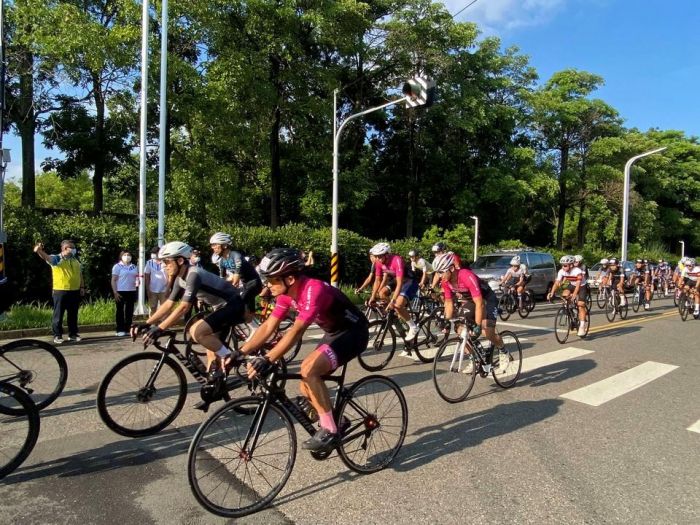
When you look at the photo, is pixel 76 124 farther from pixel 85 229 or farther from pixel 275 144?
pixel 85 229

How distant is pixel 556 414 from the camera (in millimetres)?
5980

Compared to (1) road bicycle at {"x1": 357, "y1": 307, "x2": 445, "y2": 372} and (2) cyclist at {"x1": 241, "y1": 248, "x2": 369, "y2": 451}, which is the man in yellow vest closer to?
(1) road bicycle at {"x1": 357, "y1": 307, "x2": 445, "y2": 372}

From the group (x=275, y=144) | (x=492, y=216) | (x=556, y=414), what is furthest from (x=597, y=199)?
(x=556, y=414)

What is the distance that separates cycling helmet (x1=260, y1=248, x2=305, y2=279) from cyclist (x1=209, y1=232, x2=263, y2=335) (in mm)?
3406

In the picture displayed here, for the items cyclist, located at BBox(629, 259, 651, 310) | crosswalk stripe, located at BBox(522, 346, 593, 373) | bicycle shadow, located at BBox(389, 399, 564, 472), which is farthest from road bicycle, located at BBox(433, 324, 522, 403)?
cyclist, located at BBox(629, 259, 651, 310)

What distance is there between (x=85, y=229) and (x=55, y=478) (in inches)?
442

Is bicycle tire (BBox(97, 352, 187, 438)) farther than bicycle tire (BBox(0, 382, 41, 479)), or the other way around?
bicycle tire (BBox(97, 352, 187, 438))

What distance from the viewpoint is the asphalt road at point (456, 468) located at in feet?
11.9

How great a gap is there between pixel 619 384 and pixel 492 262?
1283cm

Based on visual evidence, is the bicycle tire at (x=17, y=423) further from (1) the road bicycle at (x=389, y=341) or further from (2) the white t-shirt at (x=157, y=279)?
(2) the white t-shirt at (x=157, y=279)

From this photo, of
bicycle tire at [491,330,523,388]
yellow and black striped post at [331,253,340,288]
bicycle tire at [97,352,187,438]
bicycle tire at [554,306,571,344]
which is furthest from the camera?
yellow and black striped post at [331,253,340,288]

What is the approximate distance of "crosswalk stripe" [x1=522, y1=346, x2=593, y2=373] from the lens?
8547mm

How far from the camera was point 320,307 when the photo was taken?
12.6ft

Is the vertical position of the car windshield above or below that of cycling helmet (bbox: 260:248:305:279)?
below
